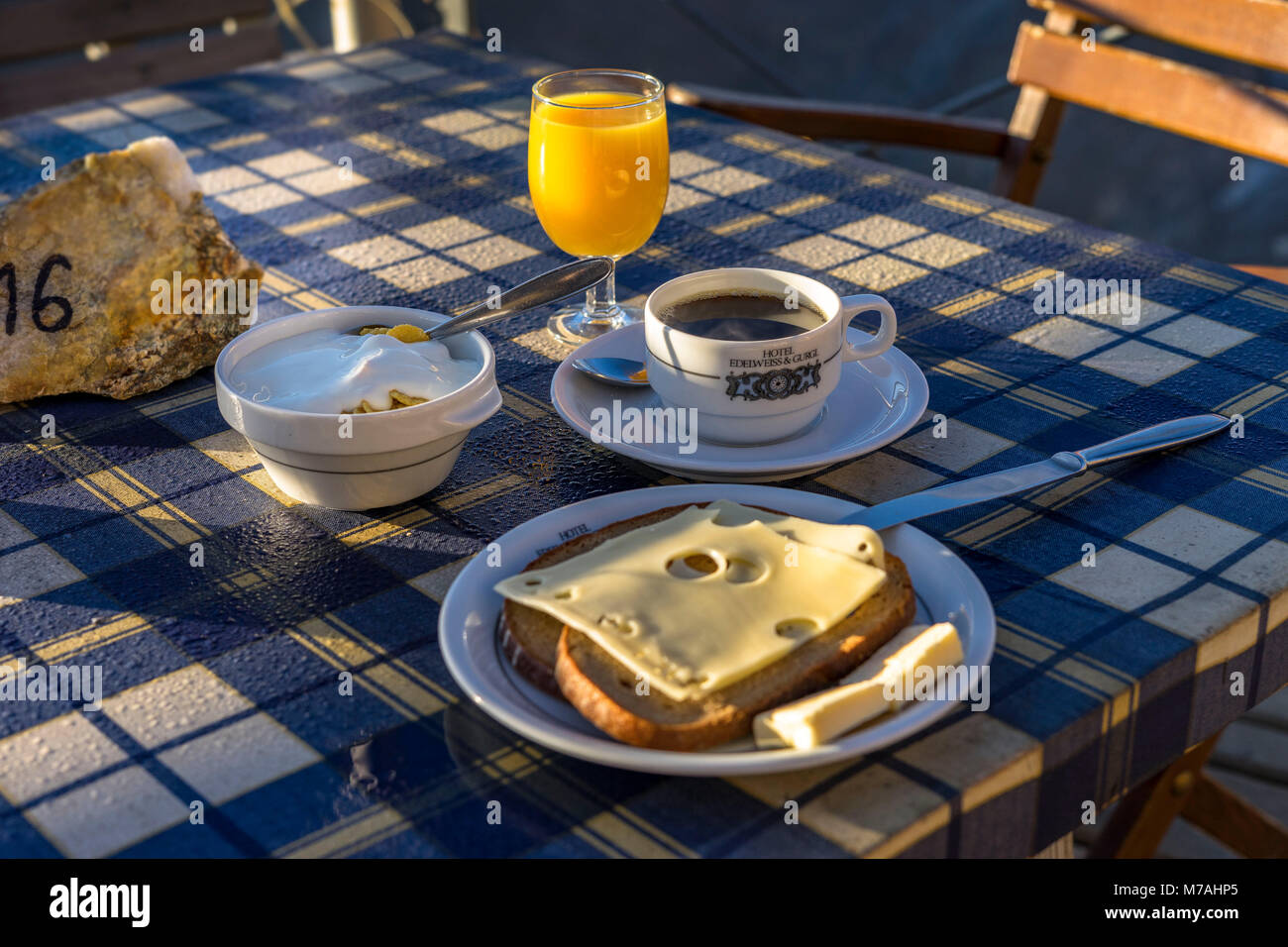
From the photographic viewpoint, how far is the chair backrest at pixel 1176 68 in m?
1.60

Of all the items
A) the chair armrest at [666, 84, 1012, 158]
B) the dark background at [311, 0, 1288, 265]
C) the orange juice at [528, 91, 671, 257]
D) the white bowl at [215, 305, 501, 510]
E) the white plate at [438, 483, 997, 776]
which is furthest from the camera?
the dark background at [311, 0, 1288, 265]

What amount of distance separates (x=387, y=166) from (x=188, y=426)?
0.64 m

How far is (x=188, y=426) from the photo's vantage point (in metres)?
1.02

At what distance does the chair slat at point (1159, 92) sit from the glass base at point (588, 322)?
2.92 ft

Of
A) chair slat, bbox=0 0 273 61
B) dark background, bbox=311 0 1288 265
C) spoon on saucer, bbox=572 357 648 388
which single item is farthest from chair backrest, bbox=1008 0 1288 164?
dark background, bbox=311 0 1288 265

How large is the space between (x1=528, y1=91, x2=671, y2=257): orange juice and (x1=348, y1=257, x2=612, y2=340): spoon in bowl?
7cm

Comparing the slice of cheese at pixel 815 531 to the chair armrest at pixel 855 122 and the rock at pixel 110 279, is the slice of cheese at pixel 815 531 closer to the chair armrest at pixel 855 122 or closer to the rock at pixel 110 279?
the rock at pixel 110 279

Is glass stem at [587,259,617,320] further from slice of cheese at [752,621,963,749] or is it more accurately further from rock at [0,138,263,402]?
slice of cheese at [752,621,963,749]

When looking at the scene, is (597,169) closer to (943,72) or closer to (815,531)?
(815,531)

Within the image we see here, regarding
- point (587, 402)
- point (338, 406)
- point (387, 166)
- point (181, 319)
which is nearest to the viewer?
point (338, 406)

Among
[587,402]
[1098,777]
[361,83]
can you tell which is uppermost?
[361,83]

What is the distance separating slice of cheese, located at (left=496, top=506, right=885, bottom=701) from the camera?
2.15 feet
